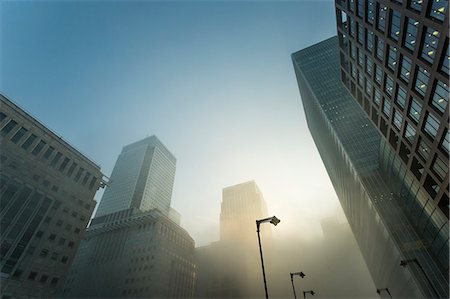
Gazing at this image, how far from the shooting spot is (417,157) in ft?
125

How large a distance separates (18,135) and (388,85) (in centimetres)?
8156

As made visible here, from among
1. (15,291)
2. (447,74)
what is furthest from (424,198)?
(15,291)

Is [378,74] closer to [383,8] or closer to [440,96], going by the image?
[383,8]

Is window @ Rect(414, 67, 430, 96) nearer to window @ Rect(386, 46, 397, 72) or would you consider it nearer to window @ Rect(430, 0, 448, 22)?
window @ Rect(386, 46, 397, 72)

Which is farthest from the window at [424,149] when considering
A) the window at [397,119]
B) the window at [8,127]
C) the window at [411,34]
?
the window at [8,127]

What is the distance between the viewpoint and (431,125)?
33125 mm

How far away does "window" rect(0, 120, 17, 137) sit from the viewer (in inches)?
2303


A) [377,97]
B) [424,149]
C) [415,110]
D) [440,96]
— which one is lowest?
[424,149]

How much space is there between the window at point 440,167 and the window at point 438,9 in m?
17.6

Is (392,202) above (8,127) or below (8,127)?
below

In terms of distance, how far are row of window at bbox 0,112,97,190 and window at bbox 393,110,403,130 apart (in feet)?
265

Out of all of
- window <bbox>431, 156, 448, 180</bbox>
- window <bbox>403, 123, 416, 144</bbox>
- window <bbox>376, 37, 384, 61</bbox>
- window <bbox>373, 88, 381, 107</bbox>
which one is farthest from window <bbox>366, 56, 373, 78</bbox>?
window <bbox>431, 156, 448, 180</bbox>

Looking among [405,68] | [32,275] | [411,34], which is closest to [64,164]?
Answer: [32,275]

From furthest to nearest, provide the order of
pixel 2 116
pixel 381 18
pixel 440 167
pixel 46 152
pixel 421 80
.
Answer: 1. pixel 46 152
2. pixel 2 116
3. pixel 381 18
4. pixel 440 167
5. pixel 421 80
